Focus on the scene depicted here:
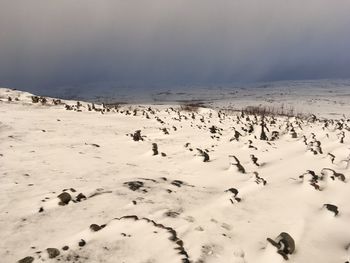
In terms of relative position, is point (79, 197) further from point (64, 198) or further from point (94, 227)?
point (94, 227)

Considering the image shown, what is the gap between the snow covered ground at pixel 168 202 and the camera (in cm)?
337

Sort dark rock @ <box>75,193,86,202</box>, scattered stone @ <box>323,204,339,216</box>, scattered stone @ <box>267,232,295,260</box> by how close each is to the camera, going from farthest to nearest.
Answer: dark rock @ <box>75,193,86,202</box> → scattered stone @ <box>323,204,339,216</box> → scattered stone @ <box>267,232,295,260</box>

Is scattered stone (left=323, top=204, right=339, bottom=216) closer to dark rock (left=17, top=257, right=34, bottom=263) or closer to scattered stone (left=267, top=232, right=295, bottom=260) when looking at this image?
scattered stone (left=267, top=232, right=295, bottom=260)

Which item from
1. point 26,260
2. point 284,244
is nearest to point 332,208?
point 284,244

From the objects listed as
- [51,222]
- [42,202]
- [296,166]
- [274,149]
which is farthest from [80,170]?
[274,149]

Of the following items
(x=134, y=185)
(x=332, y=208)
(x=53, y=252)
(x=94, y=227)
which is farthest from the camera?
(x=134, y=185)

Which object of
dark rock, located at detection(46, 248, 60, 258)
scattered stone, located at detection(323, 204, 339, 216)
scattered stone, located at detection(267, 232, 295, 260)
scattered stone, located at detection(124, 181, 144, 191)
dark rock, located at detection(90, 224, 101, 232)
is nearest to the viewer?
dark rock, located at detection(46, 248, 60, 258)

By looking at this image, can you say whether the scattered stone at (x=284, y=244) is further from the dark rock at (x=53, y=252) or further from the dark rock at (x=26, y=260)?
the dark rock at (x=26, y=260)

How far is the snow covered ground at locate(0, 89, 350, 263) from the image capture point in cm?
337

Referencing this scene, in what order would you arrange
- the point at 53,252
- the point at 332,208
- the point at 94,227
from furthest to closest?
the point at 332,208 < the point at 94,227 < the point at 53,252

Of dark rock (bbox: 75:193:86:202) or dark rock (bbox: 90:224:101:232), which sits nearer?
dark rock (bbox: 90:224:101:232)

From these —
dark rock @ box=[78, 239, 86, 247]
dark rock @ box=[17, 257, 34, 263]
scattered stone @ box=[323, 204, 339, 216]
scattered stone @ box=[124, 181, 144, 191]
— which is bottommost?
dark rock @ box=[17, 257, 34, 263]

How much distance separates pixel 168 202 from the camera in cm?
450

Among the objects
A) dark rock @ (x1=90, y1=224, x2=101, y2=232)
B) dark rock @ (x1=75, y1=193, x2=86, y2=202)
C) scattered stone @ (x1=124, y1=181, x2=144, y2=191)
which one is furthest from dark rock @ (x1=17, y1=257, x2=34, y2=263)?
scattered stone @ (x1=124, y1=181, x2=144, y2=191)
